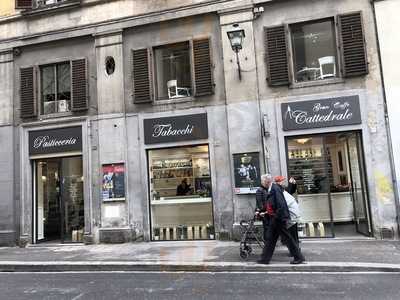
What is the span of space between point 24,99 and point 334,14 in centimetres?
1016

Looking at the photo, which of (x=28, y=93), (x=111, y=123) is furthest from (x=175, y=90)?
(x=28, y=93)

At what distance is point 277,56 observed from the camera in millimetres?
12305

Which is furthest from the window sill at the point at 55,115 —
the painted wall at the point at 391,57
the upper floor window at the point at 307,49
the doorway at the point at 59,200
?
the painted wall at the point at 391,57

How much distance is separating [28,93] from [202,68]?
6022 mm

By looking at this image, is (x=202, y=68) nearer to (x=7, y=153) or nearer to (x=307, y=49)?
(x=307, y=49)

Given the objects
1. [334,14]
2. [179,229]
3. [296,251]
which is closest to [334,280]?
[296,251]

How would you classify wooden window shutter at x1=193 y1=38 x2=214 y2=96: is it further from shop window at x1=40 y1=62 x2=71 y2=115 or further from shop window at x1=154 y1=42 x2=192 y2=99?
shop window at x1=40 y1=62 x2=71 y2=115

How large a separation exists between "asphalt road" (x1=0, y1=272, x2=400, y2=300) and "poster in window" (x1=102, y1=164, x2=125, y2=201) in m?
4.36

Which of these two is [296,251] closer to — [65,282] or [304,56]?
[65,282]

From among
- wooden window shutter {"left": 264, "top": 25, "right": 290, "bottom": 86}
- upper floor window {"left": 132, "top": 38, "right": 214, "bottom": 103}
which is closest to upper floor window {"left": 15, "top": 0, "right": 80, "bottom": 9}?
upper floor window {"left": 132, "top": 38, "right": 214, "bottom": 103}

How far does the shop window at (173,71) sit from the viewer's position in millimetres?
13406

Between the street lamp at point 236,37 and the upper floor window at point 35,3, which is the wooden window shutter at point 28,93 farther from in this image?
the street lamp at point 236,37

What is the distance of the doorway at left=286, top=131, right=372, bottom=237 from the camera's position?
12.1 m

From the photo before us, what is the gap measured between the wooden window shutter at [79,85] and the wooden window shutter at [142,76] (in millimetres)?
1684
